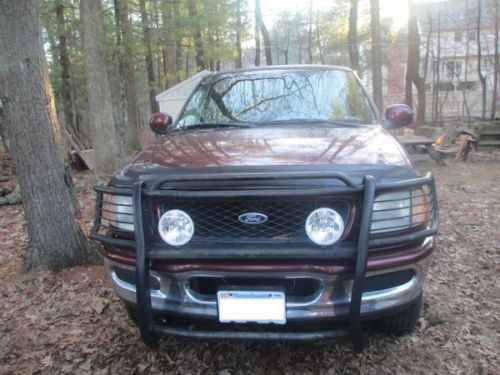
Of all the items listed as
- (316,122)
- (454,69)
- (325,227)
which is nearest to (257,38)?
(454,69)

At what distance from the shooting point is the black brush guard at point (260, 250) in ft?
6.84

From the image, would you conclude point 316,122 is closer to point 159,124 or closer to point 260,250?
point 159,124

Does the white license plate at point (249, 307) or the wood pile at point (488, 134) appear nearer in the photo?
the white license plate at point (249, 307)

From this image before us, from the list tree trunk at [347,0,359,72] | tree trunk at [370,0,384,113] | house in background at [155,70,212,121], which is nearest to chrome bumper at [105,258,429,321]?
house in background at [155,70,212,121]

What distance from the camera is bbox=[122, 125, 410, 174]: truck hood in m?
2.42

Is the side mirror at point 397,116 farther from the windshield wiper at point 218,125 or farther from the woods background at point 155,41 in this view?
the woods background at point 155,41

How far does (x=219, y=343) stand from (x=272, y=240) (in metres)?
1.13

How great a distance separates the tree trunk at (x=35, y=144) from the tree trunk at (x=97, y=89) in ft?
15.7

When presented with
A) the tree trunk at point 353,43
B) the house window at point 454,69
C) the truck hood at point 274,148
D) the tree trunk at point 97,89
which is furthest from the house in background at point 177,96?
the house window at point 454,69

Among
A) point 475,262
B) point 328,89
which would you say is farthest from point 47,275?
point 475,262

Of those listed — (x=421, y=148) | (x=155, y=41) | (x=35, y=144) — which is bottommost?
(x=421, y=148)

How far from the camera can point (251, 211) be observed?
89.0 inches

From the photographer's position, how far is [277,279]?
221cm

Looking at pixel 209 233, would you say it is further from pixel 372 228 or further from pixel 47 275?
pixel 47 275
